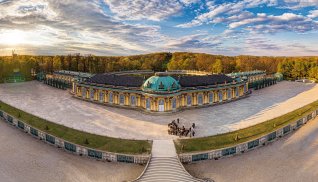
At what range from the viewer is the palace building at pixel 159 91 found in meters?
57.7

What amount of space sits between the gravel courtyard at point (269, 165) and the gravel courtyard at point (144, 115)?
9181 mm

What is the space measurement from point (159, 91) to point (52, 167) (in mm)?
30235

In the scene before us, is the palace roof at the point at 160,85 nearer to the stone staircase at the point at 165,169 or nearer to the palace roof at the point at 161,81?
the palace roof at the point at 161,81

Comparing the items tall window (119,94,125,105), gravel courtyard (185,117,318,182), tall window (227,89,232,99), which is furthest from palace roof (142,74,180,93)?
gravel courtyard (185,117,318,182)

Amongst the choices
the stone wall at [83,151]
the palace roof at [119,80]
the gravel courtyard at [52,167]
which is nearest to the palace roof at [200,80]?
the palace roof at [119,80]

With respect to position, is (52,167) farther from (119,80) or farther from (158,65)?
(158,65)

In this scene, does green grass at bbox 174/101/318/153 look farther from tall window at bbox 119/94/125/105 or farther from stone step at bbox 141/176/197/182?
tall window at bbox 119/94/125/105

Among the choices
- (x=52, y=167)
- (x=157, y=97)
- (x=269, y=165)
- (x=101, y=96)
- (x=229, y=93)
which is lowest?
(x=52, y=167)

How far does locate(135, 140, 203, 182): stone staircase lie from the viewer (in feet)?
94.2

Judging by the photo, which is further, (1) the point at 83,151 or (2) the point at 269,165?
(1) the point at 83,151

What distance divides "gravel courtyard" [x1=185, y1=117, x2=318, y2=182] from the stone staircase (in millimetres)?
1554

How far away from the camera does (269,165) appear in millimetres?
32062

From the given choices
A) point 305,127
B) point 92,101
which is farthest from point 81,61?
point 305,127

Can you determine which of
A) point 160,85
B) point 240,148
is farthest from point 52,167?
point 160,85
